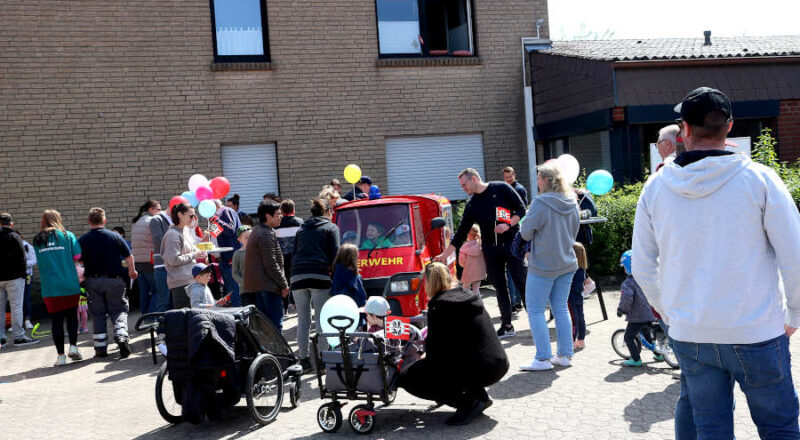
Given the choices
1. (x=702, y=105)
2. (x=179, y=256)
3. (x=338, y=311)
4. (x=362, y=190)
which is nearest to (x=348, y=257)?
(x=338, y=311)

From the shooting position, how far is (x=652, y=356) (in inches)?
293

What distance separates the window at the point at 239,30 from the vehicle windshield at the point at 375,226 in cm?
746

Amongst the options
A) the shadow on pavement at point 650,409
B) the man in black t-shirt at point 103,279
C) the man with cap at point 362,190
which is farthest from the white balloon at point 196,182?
the shadow on pavement at point 650,409

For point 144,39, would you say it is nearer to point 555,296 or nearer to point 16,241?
point 16,241

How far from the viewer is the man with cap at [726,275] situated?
3104mm

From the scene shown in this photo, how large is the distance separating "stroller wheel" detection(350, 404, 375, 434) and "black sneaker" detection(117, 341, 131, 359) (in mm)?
4873

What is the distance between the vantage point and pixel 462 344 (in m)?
5.73

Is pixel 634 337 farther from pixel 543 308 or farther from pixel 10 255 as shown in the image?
pixel 10 255

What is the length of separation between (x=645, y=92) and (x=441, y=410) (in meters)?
10.2

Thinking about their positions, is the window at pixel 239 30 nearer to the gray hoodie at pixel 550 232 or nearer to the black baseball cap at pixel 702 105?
the gray hoodie at pixel 550 232

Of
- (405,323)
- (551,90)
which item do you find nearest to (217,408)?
(405,323)

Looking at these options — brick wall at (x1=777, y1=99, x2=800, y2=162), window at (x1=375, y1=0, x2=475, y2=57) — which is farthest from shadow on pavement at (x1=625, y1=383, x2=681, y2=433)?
window at (x1=375, y1=0, x2=475, y2=57)

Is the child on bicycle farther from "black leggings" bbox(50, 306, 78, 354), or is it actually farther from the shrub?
"black leggings" bbox(50, 306, 78, 354)

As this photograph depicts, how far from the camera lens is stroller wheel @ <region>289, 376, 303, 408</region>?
6656 millimetres
